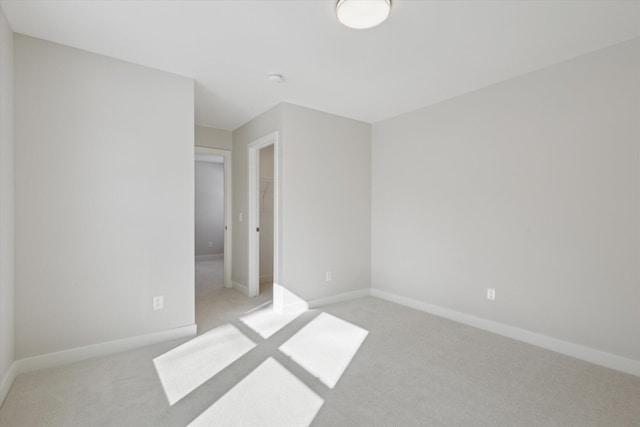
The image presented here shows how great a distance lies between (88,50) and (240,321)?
2.89 m

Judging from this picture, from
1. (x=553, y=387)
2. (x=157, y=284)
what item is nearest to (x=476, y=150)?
(x=553, y=387)

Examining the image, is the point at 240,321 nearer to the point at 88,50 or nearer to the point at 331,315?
the point at 331,315

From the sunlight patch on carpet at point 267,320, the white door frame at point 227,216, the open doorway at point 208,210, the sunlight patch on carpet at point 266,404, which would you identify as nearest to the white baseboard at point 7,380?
the sunlight patch on carpet at point 266,404

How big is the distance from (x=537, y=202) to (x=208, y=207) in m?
7.34

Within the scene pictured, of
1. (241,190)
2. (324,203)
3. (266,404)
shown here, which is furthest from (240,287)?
(266,404)

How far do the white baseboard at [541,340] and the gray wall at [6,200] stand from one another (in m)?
3.81

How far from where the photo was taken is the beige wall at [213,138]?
15.1 ft

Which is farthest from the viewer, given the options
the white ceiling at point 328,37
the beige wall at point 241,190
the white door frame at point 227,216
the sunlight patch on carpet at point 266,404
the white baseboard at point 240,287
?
the white door frame at point 227,216

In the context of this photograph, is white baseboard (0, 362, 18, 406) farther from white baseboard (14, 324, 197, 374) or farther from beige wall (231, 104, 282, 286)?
beige wall (231, 104, 282, 286)

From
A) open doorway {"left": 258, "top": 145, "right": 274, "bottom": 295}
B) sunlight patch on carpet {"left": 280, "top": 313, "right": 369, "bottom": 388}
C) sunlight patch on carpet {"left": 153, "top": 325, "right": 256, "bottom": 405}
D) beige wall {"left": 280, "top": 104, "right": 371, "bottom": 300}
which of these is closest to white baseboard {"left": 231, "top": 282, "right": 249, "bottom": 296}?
open doorway {"left": 258, "top": 145, "right": 274, "bottom": 295}

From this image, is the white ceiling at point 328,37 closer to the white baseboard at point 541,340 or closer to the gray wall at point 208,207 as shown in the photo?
the white baseboard at point 541,340

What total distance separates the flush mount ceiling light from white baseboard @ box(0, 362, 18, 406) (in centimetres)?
323

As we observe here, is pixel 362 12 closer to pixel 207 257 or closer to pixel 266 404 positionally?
pixel 266 404

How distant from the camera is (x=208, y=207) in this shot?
8.11 metres
